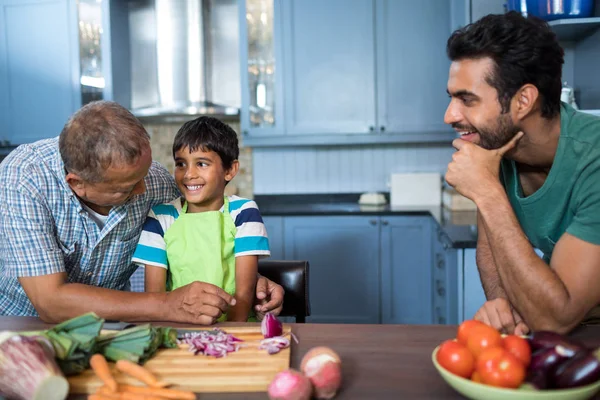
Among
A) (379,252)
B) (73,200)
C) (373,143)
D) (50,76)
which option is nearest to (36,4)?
(50,76)

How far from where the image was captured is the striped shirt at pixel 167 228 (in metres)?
1.63

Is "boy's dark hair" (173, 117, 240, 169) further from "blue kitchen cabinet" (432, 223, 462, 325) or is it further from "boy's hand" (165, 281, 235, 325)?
"blue kitchen cabinet" (432, 223, 462, 325)

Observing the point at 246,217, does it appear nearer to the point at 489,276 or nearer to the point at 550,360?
the point at 489,276

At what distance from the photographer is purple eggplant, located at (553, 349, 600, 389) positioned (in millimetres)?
833

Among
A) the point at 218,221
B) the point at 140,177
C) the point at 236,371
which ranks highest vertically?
the point at 140,177

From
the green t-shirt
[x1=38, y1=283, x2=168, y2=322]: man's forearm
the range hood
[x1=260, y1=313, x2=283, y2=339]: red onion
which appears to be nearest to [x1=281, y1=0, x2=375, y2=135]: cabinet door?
the range hood

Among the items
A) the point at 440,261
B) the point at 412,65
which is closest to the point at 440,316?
the point at 440,261

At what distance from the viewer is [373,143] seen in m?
4.21

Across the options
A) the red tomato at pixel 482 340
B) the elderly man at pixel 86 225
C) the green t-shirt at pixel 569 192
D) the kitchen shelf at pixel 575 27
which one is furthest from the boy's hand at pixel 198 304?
the kitchen shelf at pixel 575 27

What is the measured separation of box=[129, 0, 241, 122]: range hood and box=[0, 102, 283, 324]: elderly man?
2524mm

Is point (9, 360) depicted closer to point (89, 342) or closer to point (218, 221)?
point (89, 342)

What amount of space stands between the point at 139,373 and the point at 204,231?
717 millimetres

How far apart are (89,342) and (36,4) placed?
4.08 meters

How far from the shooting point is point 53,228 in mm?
1557
